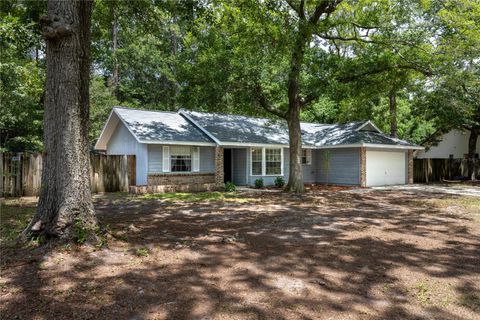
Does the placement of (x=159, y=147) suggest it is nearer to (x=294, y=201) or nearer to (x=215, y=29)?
(x=215, y=29)

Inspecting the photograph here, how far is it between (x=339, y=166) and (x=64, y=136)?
18641 mm

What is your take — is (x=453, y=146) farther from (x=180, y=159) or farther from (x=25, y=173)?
(x=25, y=173)

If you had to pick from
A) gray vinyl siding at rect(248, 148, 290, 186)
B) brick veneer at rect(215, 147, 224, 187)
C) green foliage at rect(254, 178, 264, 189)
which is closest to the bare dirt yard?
brick veneer at rect(215, 147, 224, 187)

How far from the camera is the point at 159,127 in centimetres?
1877

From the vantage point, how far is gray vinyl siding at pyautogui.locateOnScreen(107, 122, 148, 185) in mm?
17328

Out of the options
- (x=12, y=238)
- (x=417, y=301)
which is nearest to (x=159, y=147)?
(x=12, y=238)

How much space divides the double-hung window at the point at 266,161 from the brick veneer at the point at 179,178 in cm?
282

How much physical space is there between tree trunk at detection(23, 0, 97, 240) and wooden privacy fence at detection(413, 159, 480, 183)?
79.9 ft

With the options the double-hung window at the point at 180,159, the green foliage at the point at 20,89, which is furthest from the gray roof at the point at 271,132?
the green foliage at the point at 20,89

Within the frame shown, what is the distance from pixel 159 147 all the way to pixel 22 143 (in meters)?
14.3

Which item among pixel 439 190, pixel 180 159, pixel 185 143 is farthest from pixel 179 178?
pixel 439 190

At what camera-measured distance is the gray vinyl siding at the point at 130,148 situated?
17.3 m

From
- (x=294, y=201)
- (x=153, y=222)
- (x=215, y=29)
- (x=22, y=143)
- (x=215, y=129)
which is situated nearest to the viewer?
(x=153, y=222)

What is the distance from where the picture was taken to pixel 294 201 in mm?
13766
